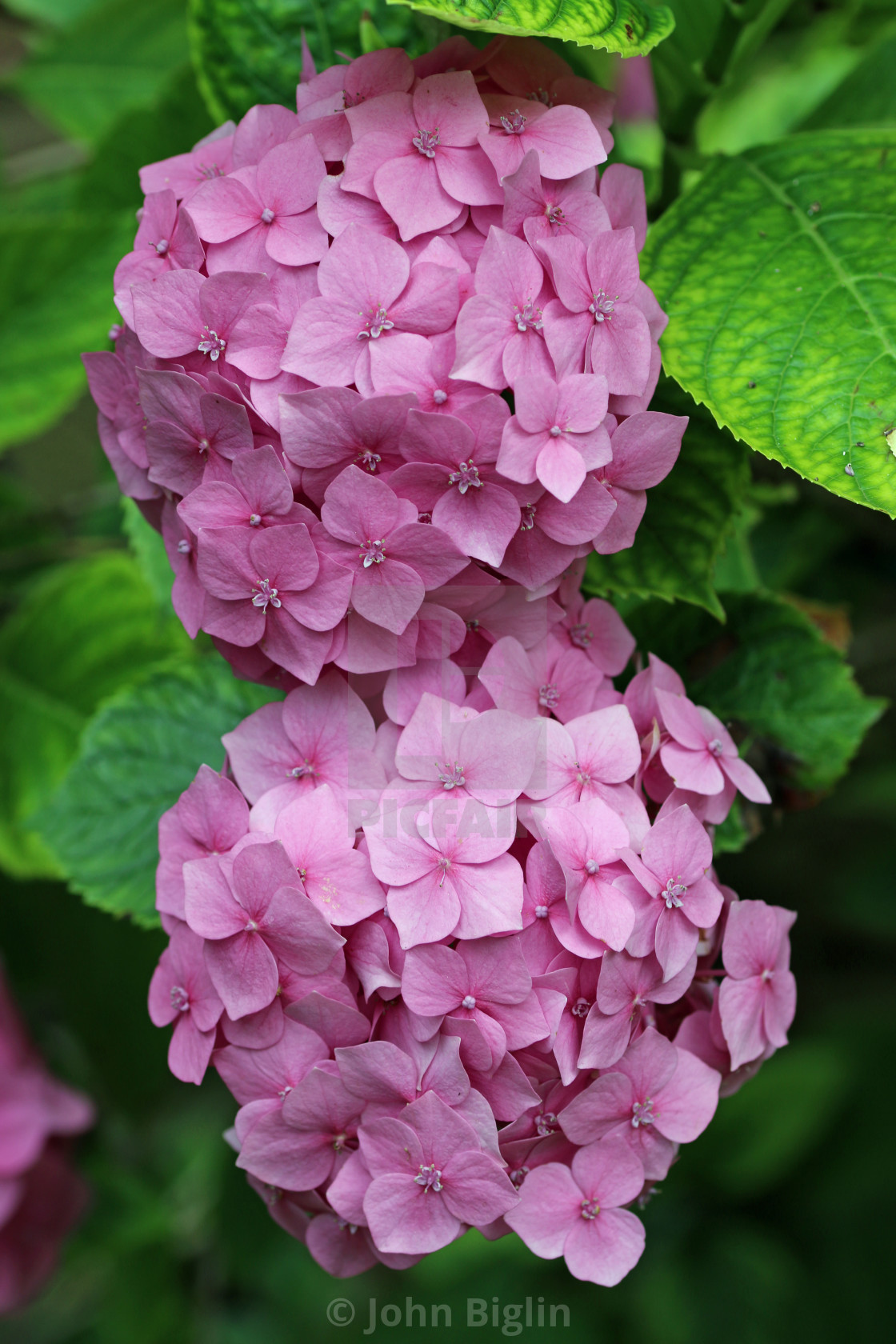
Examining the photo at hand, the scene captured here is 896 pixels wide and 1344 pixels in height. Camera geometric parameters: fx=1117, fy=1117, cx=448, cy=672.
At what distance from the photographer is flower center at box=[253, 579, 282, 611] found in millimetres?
433

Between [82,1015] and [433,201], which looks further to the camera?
[82,1015]

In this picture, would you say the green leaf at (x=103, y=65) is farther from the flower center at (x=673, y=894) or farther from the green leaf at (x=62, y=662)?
the flower center at (x=673, y=894)

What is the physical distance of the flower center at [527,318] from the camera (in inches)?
16.5

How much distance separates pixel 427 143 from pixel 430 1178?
398mm

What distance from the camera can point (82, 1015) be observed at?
1.19 meters

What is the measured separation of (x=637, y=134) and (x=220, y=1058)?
0.82 metres

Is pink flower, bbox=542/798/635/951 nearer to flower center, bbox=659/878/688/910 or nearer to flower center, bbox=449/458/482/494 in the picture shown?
flower center, bbox=659/878/688/910

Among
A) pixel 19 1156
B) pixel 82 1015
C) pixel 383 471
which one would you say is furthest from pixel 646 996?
pixel 82 1015

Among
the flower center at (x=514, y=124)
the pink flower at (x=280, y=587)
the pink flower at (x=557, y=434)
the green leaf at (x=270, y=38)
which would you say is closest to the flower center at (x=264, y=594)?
the pink flower at (x=280, y=587)

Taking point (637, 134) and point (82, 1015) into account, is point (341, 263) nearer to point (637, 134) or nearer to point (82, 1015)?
point (637, 134)

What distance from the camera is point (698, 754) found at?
0.47 metres

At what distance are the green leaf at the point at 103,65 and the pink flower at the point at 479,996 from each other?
2.94ft

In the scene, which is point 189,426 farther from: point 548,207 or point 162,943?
point 162,943

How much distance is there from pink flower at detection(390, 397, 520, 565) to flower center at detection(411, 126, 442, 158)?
0.36 feet
